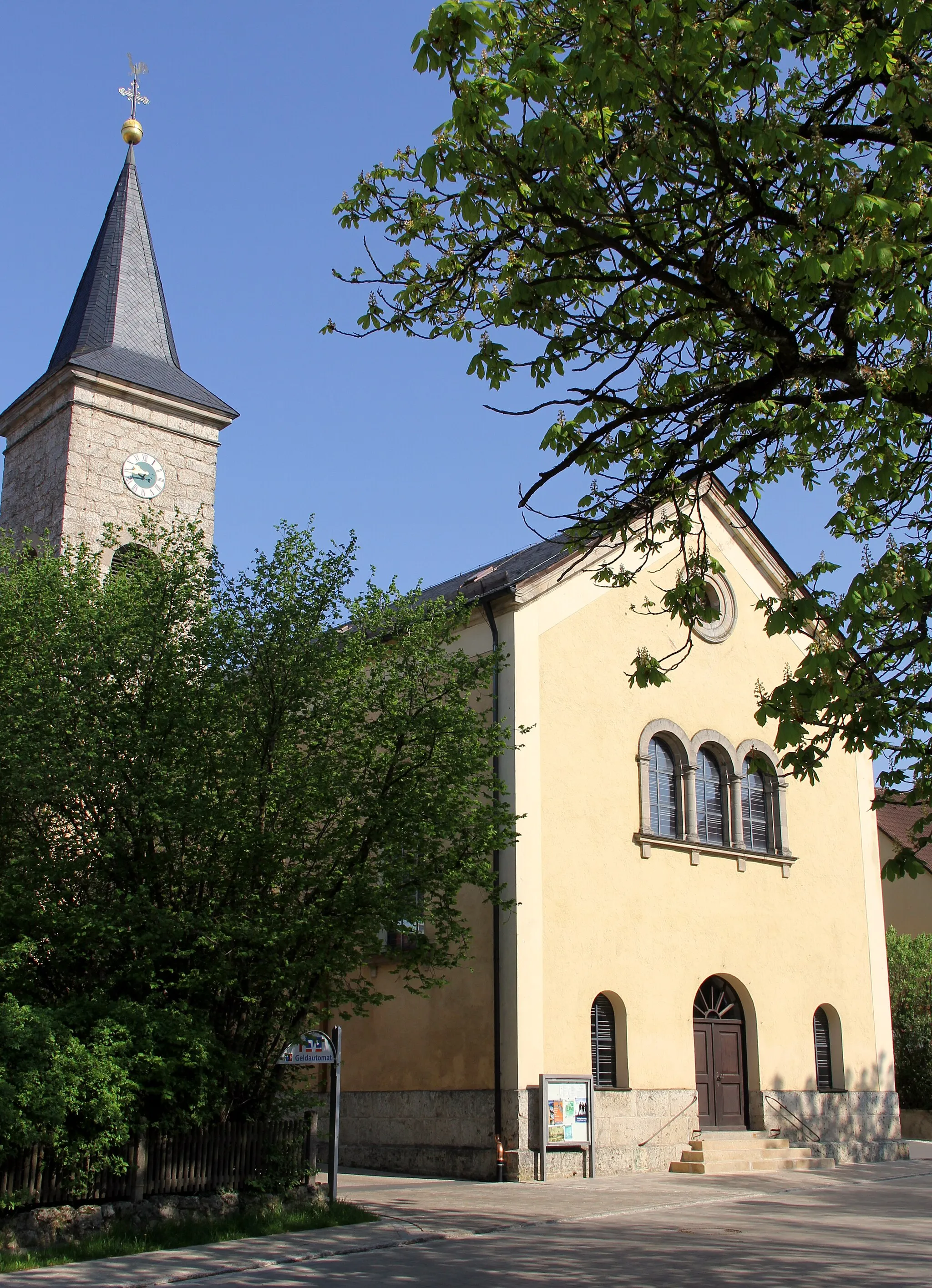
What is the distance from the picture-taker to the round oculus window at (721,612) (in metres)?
22.6

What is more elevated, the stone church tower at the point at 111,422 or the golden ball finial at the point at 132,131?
the golden ball finial at the point at 132,131

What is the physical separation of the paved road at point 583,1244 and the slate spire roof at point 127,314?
1658 cm

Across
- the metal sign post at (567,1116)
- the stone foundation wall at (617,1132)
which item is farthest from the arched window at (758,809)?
the metal sign post at (567,1116)

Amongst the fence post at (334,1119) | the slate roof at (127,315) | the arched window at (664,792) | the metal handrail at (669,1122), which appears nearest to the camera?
the fence post at (334,1119)

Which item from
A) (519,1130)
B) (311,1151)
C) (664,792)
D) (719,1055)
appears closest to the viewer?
(311,1151)

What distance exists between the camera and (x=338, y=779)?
13.7 meters

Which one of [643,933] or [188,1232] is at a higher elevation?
[643,933]

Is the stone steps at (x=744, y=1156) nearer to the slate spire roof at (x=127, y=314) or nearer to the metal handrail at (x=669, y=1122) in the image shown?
the metal handrail at (x=669, y=1122)

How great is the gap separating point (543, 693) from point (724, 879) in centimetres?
491

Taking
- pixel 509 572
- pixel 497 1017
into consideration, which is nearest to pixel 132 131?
pixel 509 572

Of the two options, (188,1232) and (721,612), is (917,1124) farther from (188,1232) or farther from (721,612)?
(188,1232)

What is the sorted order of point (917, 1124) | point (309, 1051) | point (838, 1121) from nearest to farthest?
point (309, 1051), point (838, 1121), point (917, 1124)

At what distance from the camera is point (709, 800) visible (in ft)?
71.4

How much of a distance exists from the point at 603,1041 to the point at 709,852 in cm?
392
